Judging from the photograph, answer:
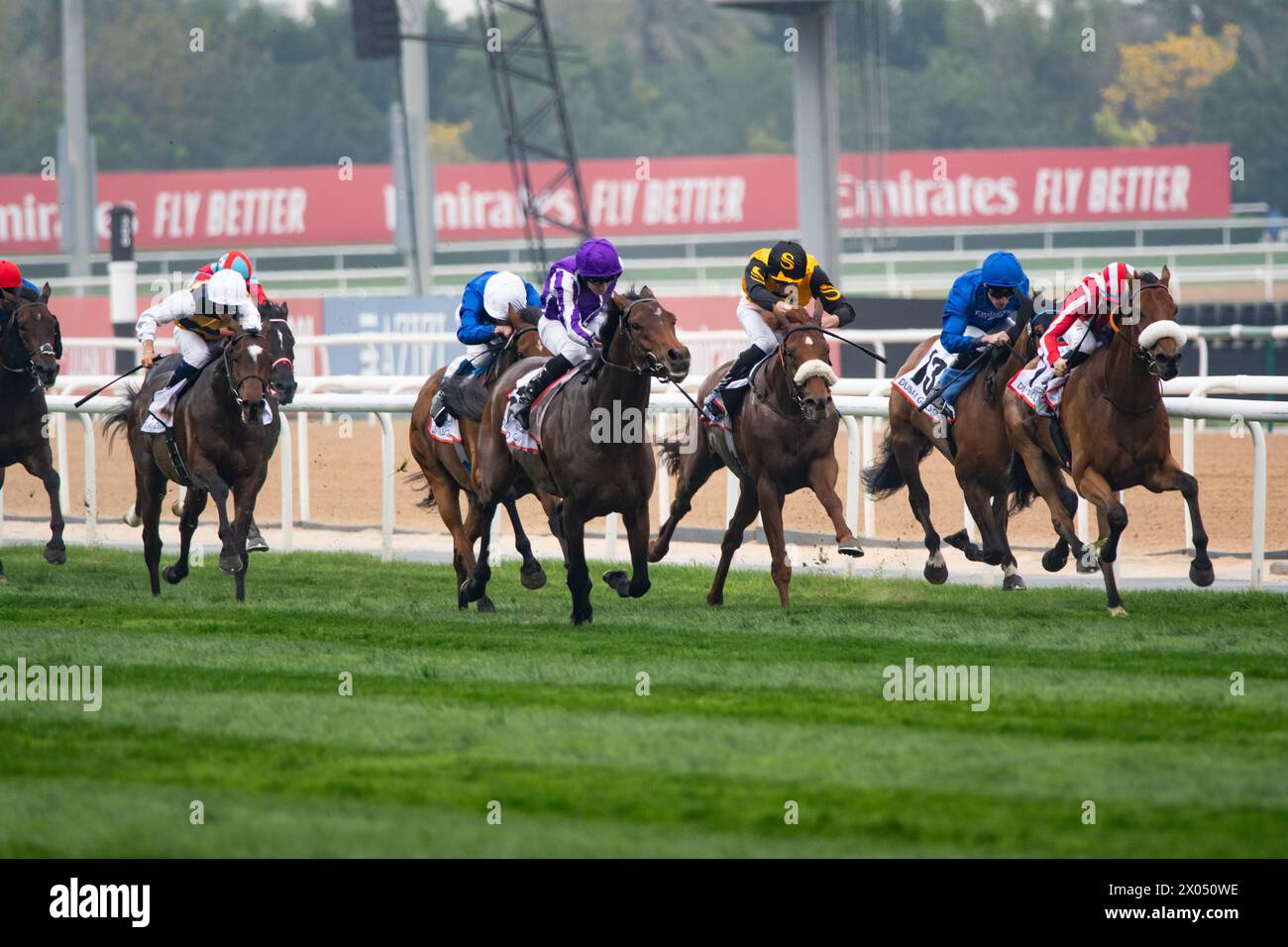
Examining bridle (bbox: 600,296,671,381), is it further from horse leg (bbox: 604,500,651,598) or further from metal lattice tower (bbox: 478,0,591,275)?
metal lattice tower (bbox: 478,0,591,275)

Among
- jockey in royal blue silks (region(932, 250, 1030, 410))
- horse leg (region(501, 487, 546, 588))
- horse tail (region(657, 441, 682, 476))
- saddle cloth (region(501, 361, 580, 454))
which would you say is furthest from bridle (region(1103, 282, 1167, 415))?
horse leg (region(501, 487, 546, 588))

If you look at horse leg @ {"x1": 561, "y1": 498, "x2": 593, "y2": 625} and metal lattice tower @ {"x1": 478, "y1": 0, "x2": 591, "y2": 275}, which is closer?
→ horse leg @ {"x1": 561, "y1": 498, "x2": 593, "y2": 625}

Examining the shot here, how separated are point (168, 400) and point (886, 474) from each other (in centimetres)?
387

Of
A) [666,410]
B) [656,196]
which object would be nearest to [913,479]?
[666,410]

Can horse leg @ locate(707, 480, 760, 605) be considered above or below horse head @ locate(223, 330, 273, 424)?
below

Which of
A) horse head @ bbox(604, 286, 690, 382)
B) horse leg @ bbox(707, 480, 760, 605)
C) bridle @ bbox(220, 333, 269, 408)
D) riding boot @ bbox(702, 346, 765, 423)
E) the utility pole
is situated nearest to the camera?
horse head @ bbox(604, 286, 690, 382)

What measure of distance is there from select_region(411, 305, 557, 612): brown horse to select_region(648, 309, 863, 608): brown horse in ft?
3.27

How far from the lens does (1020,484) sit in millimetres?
10336

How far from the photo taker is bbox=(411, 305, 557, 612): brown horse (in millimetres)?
10055

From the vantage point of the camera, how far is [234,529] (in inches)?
394

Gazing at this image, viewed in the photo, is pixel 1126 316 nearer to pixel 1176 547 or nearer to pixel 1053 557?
pixel 1053 557

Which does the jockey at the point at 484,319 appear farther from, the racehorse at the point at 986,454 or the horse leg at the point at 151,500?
the racehorse at the point at 986,454

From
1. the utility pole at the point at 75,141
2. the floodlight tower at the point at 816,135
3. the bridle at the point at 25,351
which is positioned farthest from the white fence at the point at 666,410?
the utility pole at the point at 75,141
